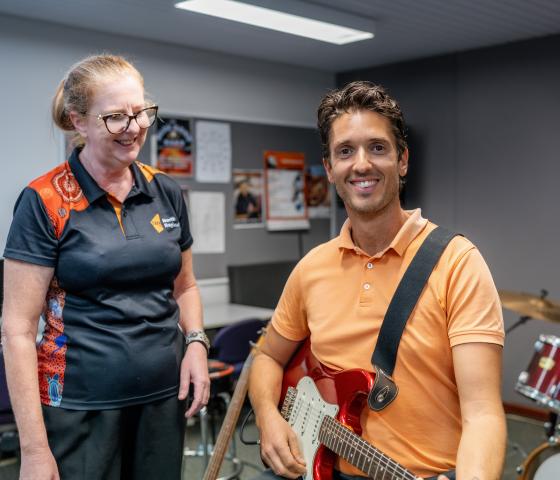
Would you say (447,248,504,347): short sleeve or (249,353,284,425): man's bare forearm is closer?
(447,248,504,347): short sleeve

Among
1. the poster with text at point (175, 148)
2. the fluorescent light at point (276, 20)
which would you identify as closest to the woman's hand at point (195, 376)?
the fluorescent light at point (276, 20)

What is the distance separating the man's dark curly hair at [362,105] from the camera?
4.89 feet

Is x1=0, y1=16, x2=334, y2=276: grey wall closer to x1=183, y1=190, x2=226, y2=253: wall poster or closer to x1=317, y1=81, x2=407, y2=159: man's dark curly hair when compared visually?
x1=183, y1=190, x2=226, y2=253: wall poster

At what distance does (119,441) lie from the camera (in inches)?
62.9

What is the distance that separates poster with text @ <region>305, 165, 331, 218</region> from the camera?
5383mm

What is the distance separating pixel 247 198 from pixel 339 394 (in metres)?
3.52

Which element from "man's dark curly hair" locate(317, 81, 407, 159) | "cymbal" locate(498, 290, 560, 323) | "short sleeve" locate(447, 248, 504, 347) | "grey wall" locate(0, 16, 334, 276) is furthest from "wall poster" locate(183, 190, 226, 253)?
"short sleeve" locate(447, 248, 504, 347)

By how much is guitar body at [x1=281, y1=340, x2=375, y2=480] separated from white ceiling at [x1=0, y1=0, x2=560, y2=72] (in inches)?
95.1

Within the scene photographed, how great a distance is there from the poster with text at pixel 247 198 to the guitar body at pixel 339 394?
10.8ft

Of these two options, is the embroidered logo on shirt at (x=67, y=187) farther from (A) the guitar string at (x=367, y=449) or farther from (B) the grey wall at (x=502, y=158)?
(B) the grey wall at (x=502, y=158)

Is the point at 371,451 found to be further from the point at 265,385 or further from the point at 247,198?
the point at 247,198

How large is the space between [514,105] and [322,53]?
1359 millimetres

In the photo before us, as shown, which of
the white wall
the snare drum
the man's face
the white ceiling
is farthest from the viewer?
the white wall

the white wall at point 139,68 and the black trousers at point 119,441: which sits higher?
the white wall at point 139,68
